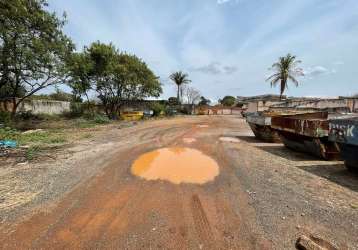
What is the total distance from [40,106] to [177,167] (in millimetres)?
21710

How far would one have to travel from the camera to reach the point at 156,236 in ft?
8.75

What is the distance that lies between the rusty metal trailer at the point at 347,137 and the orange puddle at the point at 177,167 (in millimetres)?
2993

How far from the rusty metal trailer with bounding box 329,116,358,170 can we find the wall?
21.5 metres

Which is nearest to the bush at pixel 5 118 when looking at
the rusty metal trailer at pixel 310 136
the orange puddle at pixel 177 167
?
the orange puddle at pixel 177 167

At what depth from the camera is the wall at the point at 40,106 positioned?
18.2 metres

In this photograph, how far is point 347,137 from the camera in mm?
4965

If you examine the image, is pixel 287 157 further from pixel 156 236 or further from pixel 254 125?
pixel 156 236

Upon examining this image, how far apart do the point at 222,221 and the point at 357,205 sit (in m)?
2.29

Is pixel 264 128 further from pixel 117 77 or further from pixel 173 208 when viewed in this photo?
pixel 117 77

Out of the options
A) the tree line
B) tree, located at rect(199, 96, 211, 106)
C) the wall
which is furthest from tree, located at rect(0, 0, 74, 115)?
tree, located at rect(199, 96, 211, 106)

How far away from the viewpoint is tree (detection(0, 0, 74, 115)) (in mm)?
10828

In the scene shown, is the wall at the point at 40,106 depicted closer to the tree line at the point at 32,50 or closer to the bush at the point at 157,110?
the tree line at the point at 32,50

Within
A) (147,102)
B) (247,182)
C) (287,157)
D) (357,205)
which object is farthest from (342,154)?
(147,102)

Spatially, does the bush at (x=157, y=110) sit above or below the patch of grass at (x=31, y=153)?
above
